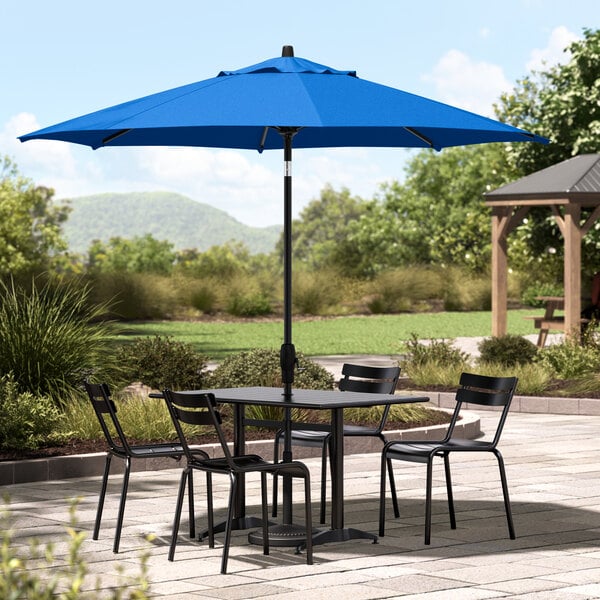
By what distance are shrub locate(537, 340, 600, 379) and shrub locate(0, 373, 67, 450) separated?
660 cm

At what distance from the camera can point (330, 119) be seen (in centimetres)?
668

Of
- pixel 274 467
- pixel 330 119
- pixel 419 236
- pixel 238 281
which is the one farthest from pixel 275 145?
pixel 419 236

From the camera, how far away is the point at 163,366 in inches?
497

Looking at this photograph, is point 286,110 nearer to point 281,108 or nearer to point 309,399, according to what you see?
point 281,108

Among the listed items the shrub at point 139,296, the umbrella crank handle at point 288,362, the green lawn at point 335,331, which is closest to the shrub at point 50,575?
the umbrella crank handle at point 288,362

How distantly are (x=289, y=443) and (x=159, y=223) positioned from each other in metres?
159

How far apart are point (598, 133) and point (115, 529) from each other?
18.7 m

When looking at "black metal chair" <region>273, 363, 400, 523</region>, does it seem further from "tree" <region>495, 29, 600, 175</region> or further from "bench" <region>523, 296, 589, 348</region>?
"tree" <region>495, 29, 600, 175</region>

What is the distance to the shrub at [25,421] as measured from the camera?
977 centimetres

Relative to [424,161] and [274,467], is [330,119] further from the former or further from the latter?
[424,161]

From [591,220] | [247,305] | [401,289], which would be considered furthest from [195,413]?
[401,289]

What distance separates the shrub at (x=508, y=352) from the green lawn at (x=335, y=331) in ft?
20.4

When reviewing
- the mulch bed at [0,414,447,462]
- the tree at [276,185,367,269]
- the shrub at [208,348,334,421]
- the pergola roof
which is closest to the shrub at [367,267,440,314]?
the pergola roof

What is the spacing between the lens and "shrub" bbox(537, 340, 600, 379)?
14.8 meters
